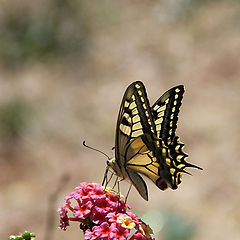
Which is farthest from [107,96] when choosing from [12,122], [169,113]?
[169,113]

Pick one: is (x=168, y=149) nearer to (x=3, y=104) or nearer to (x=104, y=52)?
(x=3, y=104)

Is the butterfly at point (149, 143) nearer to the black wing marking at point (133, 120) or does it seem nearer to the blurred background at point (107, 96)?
the black wing marking at point (133, 120)

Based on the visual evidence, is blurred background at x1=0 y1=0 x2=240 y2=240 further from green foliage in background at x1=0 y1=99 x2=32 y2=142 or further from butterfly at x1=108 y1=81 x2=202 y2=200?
butterfly at x1=108 y1=81 x2=202 y2=200

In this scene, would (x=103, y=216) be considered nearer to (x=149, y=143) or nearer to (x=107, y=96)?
(x=149, y=143)

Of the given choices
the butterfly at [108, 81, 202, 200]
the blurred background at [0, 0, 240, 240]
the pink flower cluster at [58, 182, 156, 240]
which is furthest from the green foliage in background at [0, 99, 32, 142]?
the pink flower cluster at [58, 182, 156, 240]

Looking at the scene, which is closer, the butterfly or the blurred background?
the butterfly
